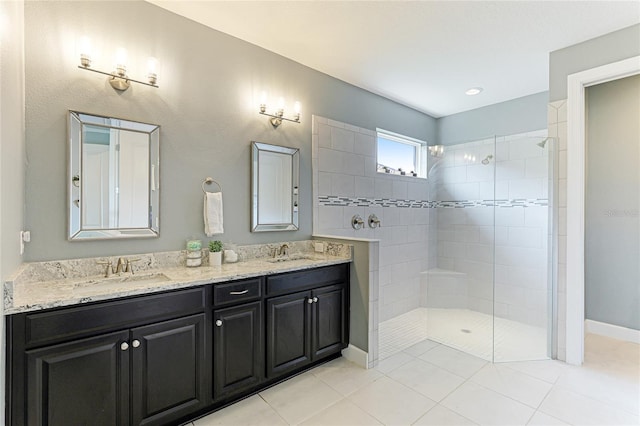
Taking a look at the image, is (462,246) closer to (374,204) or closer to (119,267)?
(374,204)

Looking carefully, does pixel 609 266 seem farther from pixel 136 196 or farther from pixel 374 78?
pixel 136 196

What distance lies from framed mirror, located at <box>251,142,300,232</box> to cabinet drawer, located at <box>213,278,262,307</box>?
25.9 inches

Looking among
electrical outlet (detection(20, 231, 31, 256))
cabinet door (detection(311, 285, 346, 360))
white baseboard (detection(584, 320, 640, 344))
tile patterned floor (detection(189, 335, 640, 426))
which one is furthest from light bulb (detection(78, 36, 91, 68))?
white baseboard (detection(584, 320, 640, 344))

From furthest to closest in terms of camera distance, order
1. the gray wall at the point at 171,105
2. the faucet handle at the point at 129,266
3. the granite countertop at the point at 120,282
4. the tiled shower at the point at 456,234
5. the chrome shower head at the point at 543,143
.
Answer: the tiled shower at the point at 456,234, the chrome shower head at the point at 543,143, the faucet handle at the point at 129,266, the gray wall at the point at 171,105, the granite countertop at the point at 120,282

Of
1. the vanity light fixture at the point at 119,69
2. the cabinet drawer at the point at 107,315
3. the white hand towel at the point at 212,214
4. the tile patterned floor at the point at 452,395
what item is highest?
the vanity light fixture at the point at 119,69

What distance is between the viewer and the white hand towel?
235 centimetres

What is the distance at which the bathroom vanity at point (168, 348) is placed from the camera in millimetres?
1408

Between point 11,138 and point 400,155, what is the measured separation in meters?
3.74

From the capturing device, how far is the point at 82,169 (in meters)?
1.89

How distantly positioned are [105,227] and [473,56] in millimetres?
3315

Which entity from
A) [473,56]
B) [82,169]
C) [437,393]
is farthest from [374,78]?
[437,393]

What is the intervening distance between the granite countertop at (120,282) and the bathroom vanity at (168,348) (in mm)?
29

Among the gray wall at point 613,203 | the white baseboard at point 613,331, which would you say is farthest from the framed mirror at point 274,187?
the white baseboard at point 613,331

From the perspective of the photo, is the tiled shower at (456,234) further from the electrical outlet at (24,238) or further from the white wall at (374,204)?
the electrical outlet at (24,238)
